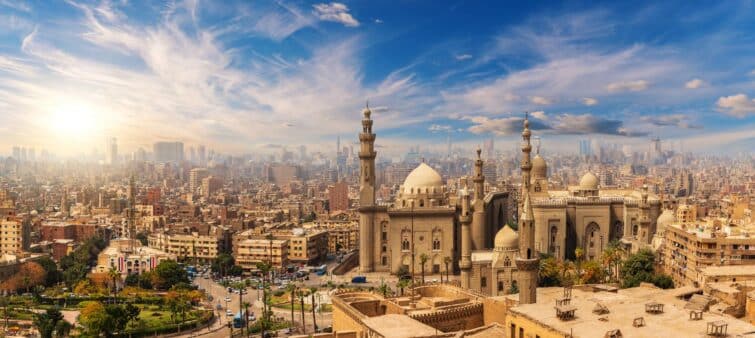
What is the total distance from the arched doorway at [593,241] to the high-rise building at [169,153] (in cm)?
10048

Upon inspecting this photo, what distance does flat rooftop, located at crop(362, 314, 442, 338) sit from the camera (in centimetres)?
1591

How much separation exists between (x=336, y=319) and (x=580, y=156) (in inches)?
5747

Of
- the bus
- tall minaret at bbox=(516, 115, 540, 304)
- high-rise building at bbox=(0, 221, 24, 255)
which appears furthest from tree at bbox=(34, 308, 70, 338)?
high-rise building at bbox=(0, 221, 24, 255)

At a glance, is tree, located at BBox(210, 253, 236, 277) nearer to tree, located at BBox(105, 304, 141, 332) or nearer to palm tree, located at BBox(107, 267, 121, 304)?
palm tree, located at BBox(107, 267, 121, 304)

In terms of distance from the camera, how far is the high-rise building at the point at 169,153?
416 ft

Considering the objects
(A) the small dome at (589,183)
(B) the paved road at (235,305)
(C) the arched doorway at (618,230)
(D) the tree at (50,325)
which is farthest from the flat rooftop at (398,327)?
(A) the small dome at (589,183)

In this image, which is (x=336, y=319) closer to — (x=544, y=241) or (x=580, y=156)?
(x=544, y=241)

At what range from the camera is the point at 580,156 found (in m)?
158

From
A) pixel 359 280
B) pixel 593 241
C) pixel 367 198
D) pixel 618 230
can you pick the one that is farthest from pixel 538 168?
pixel 359 280

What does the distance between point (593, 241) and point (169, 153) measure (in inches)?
4320

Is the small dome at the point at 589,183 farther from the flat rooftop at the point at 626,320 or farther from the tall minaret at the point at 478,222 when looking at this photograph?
the flat rooftop at the point at 626,320

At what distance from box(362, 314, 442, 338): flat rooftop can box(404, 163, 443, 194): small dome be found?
68.1 feet

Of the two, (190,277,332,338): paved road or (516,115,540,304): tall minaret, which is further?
(190,277,332,338): paved road

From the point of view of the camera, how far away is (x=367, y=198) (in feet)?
124
